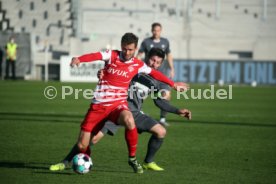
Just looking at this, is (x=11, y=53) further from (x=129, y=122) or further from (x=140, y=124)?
(x=129, y=122)

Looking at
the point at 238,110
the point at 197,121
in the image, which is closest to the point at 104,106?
the point at 197,121

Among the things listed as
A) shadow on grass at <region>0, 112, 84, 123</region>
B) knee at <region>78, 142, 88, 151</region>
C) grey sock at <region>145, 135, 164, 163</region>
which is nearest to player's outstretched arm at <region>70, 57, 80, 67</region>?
knee at <region>78, 142, 88, 151</region>

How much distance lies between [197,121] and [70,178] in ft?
25.8

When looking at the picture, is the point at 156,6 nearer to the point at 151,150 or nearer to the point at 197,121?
the point at 197,121

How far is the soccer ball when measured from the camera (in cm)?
753

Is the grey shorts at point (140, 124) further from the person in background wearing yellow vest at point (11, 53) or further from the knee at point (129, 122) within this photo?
the person in background wearing yellow vest at point (11, 53)

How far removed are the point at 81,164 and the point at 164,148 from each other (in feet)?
10.1

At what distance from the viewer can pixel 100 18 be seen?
132 feet

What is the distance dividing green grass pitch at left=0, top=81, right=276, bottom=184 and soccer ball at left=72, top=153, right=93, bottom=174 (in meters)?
0.09

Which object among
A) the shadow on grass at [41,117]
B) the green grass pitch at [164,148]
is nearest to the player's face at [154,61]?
the green grass pitch at [164,148]

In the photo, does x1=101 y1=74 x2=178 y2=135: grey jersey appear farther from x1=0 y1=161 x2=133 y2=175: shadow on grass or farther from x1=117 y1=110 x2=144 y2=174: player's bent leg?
x1=0 y1=161 x2=133 y2=175: shadow on grass

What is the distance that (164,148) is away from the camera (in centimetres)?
1041

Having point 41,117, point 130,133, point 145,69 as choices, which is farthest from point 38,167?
point 41,117

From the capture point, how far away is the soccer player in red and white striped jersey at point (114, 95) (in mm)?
7691
